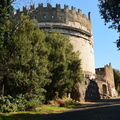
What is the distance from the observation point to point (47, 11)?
28.0 meters

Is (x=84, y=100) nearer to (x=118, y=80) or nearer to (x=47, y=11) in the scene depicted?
(x=47, y=11)

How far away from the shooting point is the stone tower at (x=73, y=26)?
27.6m

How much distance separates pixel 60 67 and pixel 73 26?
44.8 feet

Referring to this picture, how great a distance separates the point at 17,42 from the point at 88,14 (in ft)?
72.0

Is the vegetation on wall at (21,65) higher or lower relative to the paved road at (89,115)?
higher

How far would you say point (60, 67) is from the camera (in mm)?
16797

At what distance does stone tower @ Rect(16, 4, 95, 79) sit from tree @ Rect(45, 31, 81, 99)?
8.53 m

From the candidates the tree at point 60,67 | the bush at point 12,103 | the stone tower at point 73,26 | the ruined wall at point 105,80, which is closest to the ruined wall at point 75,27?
the stone tower at point 73,26

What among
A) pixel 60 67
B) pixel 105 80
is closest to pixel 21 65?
pixel 60 67

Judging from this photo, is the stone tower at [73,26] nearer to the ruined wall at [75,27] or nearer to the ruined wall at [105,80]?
the ruined wall at [75,27]

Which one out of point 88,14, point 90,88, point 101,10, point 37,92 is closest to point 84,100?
point 90,88

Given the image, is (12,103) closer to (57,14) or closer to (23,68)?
(23,68)

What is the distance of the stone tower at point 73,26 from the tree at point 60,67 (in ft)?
28.0

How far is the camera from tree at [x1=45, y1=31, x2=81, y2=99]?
54.9 ft
